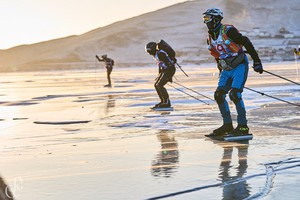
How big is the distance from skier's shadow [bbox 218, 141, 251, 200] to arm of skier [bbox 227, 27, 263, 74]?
110cm

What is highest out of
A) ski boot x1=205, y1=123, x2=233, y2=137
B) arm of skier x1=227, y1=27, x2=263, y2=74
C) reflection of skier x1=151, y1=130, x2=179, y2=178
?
arm of skier x1=227, y1=27, x2=263, y2=74

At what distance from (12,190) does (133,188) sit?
931 mm

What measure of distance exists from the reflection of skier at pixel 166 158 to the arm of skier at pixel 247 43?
4.61 feet

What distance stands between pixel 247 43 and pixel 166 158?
7.51 feet

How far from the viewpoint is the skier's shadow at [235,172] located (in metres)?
4.83

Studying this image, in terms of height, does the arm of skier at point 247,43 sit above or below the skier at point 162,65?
above

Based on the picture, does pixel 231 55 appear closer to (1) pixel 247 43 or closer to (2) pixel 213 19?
(1) pixel 247 43

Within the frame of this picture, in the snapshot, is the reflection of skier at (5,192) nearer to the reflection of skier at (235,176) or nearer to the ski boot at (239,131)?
the reflection of skier at (235,176)

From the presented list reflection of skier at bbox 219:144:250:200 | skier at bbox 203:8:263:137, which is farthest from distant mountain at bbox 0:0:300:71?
reflection of skier at bbox 219:144:250:200

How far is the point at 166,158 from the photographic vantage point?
22.2ft

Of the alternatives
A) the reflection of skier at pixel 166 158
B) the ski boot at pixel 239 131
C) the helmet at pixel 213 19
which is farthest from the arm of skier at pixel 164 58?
the ski boot at pixel 239 131

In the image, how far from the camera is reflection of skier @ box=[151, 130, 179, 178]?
5914 millimetres

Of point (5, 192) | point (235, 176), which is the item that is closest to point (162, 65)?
point (235, 176)

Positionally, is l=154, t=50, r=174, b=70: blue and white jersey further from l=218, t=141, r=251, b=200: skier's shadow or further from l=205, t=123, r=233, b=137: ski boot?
l=218, t=141, r=251, b=200: skier's shadow
